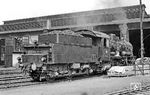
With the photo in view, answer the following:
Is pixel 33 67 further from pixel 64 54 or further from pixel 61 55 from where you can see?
pixel 64 54

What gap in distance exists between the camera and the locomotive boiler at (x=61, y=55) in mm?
17156

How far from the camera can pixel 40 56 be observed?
16969mm

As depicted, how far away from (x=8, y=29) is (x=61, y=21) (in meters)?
12.0

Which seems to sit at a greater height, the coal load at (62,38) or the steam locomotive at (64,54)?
the coal load at (62,38)

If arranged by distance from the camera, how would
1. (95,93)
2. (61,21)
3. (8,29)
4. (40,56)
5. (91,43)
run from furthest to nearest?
1. (8,29)
2. (61,21)
3. (91,43)
4. (40,56)
5. (95,93)

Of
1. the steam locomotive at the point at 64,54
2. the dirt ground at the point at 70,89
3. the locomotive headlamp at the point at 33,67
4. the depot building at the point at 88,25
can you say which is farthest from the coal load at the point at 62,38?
the depot building at the point at 88,25

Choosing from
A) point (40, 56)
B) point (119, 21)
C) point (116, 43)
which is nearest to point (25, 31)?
point (119, 21)

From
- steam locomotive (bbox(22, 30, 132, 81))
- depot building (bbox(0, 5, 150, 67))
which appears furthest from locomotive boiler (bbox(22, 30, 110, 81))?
depot building (bbox(0, 5, 150, 67))

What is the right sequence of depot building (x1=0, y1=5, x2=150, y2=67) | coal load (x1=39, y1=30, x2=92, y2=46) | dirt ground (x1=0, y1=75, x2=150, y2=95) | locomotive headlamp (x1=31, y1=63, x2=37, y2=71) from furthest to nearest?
depot building (x1=0, y1=5, x2=150, y2=67)
coal load (x1=39, y1=30, x2=92, y2=46)
locomotive headlamp (x1=31, y1=63, x2=37, y2=71)
dirt ground (x1=0, y1=75, x2=150, y2=95)

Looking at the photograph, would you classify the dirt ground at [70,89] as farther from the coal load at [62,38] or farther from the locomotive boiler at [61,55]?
the coal load at [62,38]

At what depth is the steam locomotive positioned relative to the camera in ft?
56.3

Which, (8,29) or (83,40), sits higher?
(8,29)

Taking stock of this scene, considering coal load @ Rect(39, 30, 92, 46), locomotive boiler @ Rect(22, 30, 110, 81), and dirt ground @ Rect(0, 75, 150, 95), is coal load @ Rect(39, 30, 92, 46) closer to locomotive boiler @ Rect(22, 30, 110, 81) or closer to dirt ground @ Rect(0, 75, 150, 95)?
locomotive boiler @ Rect(22, 30, 110, 81)

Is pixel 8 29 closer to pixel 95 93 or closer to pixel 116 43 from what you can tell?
pixel 116 43
